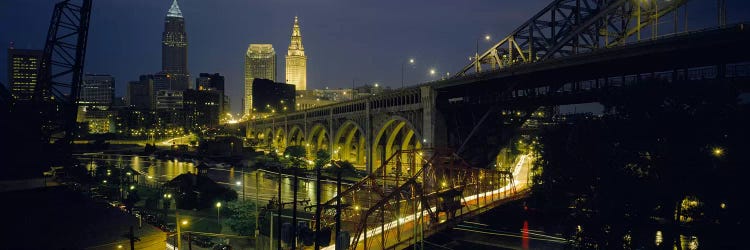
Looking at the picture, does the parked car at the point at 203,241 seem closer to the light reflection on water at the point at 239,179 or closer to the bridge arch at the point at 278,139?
the light reflection on water at the point at 239,179

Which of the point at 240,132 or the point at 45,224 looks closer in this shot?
the point at 45,224

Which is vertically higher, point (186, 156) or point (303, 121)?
point (303, 121)

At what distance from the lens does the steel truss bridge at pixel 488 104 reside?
2625 centimetres

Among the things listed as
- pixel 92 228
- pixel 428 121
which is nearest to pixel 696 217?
pixel 92 228

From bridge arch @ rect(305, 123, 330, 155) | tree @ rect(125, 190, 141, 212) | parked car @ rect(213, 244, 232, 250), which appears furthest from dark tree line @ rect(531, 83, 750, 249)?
bridge arch @ rect(305, 123, 330, 155)

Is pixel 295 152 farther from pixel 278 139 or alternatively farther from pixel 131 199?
pixel 278 139

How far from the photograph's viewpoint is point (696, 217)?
17125 millimetres

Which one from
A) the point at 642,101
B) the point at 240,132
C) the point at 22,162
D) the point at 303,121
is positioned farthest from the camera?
the point at 240,132

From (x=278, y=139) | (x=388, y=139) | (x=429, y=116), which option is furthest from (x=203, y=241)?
(x=278, y=139)

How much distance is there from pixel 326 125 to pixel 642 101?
235ft

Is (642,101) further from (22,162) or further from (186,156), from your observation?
(186,156)

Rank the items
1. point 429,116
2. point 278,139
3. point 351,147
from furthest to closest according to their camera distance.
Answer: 1. point 278,139
2. point 351,147
3. point 429,116

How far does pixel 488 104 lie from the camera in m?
44.0

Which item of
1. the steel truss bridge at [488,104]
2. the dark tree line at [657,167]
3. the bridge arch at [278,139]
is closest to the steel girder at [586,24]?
the steel truss bridge at [488,104]
